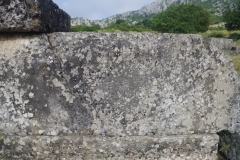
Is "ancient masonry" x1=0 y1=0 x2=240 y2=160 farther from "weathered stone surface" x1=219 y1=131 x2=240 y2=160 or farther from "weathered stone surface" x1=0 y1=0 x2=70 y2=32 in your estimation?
"weathered stone surface" x1=219 y1=131 x2=240 y2=160

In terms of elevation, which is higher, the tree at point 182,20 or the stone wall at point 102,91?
the tree at point 182,20

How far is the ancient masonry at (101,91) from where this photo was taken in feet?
7.69

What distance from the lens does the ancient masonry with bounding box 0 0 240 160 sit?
234 cm

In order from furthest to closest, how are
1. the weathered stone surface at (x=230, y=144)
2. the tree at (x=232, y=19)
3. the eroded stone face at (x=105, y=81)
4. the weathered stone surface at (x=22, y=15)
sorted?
1. the tree at (x=232, y=19)
2. the weathered stone surface at (x=230, y=144)
3. the eroded stone face at (x=105, y=81)
4. the weathered stone surface at (x=22, y=15)

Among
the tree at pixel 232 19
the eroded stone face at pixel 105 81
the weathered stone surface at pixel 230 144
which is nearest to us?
the eroded stone face at pixel 105 81

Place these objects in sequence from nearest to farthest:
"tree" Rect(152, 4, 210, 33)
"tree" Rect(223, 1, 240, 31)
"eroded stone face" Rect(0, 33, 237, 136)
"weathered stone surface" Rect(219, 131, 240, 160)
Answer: "eroded stone face" Rect(0, 33, 237, 136), "weathered stone surface" Rect(219, 131, 240, 160), "tree" Rect(223, 1, 240, 31), "tree" Rect(152, 4, 210, 33)

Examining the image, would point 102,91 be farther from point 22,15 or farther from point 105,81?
point 22,15

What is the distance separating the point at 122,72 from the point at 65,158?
0.91 m

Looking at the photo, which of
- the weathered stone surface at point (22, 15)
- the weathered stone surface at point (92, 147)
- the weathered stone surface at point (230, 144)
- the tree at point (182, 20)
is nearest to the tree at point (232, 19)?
the tree at point (182, 20)

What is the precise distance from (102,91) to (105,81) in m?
0.09

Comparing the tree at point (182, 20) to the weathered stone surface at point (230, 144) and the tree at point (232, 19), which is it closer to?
the tree at point (232, 19)

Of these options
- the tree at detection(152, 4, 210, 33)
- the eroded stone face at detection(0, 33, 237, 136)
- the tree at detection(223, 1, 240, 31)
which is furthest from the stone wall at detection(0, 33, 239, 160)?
the tree at detection(152, 4, 210, 33)

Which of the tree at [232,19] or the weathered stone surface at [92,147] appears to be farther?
the tree at [232,19]

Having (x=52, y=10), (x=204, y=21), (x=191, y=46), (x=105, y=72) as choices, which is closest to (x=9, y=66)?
(x=52, y=10)
